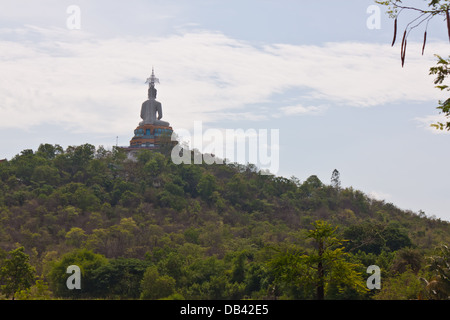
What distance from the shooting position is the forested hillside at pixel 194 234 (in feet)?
108

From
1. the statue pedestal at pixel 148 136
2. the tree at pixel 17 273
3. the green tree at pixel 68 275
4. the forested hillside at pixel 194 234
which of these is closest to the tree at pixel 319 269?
the forested hillside at pixel 194 234

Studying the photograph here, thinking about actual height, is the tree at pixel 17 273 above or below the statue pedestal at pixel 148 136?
below

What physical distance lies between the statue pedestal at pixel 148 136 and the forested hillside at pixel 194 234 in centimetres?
517

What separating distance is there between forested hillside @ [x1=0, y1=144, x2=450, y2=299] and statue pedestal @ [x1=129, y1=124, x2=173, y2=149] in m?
5.17

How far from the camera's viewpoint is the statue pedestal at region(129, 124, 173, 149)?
86750mm

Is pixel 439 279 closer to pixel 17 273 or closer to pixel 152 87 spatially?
pixel 17 273

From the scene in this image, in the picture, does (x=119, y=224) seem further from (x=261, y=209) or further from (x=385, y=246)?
(x=385, y=246)

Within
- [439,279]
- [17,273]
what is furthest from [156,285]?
[439,279]

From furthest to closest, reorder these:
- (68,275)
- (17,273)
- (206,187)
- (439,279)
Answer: (206,187)
(68,275)
(17,273)
(439,279)

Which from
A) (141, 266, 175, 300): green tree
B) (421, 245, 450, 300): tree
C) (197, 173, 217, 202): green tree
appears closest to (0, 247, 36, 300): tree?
(141, 266, 175, 300): green tree

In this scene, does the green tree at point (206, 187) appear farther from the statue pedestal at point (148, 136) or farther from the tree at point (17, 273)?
the tree at point (17, 273)

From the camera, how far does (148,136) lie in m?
87.2

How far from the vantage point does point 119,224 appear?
59469 mm

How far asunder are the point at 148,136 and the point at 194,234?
3269 centimetres
